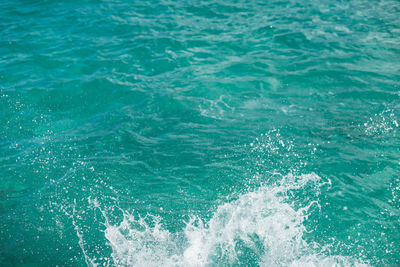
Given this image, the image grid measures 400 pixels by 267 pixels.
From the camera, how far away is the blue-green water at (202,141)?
23.0 feet

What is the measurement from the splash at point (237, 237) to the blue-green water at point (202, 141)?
27 mm

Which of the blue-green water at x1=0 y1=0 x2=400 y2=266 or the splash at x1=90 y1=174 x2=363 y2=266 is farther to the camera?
the blue-green water at x1=0 y1=0 x2=400 y2=266

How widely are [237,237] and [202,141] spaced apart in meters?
3.08

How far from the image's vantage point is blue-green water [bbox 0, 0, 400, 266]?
23.0ft

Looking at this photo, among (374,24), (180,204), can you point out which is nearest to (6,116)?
(180,204)

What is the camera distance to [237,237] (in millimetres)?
7039

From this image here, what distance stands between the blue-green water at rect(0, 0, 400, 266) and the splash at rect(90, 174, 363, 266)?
0.03 metres

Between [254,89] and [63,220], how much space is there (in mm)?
6993

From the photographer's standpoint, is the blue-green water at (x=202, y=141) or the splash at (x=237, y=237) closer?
the splash at (x=237, y=237)

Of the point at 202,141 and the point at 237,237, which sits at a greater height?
the point at 202,141

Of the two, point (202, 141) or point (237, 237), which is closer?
point (237, 237)

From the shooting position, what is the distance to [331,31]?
14102mm

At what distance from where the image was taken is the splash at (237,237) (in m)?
6.63

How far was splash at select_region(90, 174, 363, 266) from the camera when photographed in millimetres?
6629
